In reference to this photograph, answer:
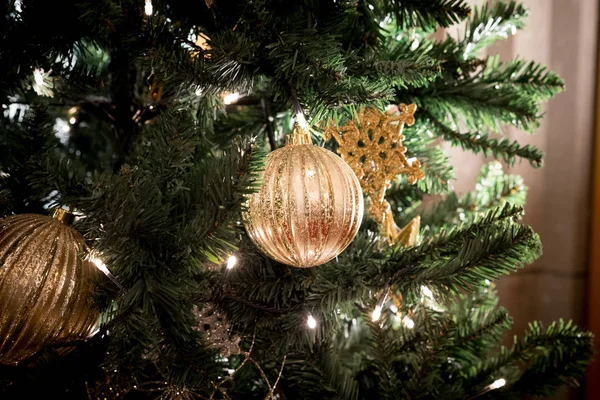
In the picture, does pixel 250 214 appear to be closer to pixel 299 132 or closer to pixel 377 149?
pixel 299 132

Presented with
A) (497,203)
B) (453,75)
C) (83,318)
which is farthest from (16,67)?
(497,203)

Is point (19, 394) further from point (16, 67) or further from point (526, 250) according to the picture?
point (526, 250)

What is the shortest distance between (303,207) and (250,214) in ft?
0.16

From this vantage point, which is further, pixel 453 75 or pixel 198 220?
pixel 453 75

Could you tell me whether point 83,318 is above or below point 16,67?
below

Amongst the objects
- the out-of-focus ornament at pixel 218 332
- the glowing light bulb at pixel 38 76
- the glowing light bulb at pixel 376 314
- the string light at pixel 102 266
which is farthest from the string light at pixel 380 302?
the glowing light bulb at pixel 38 76

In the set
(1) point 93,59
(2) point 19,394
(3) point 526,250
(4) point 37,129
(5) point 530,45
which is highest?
(5) point 530,45

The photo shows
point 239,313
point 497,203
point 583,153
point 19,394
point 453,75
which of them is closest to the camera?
point 19,394

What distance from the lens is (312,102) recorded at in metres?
0.45

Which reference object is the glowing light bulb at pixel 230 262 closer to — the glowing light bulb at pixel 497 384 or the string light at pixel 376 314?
the string light at pixel 376 314

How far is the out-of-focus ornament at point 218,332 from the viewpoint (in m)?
0.51

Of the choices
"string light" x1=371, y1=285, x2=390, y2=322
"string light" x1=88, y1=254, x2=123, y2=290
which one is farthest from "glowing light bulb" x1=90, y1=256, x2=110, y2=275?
"string light" x1=371, y1=285, x2=390, y2=322

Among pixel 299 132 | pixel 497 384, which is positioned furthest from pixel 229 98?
pixel 497 384

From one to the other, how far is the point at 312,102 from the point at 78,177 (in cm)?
20
